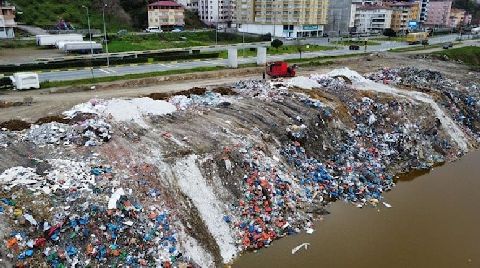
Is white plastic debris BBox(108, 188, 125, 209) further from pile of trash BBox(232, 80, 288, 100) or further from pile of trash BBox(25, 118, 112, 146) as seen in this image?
pile of trash BBox(232, 80, 288, 100)

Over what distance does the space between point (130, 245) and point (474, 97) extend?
83.5 feet

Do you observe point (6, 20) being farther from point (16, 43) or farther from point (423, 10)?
point (423, 10)

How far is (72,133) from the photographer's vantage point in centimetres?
1388

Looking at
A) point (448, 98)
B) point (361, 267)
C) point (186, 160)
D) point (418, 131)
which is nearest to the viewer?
point (361, 267)

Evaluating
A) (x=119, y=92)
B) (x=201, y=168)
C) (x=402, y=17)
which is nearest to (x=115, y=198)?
(x=201, y=168)

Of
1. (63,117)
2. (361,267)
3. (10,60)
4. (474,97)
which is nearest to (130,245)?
(361,267)

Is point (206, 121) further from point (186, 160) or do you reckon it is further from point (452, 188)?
point (452, 188)

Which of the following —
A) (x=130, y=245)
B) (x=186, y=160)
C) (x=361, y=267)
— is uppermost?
(x=186, y=160)

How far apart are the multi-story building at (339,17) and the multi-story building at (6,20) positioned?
56718 mm

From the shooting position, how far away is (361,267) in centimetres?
1131

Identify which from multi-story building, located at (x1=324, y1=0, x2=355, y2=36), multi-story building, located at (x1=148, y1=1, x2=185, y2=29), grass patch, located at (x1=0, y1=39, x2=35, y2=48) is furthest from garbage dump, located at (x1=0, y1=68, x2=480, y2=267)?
multi-story building, located at (x1=324, y1=0, x2=355, y2=36)

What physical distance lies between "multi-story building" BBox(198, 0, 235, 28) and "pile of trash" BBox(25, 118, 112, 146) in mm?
75483

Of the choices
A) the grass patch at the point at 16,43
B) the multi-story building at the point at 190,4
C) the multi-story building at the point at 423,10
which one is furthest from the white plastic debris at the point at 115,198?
the multi-story building at the point at 423,10

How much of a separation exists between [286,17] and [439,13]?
210 ft
